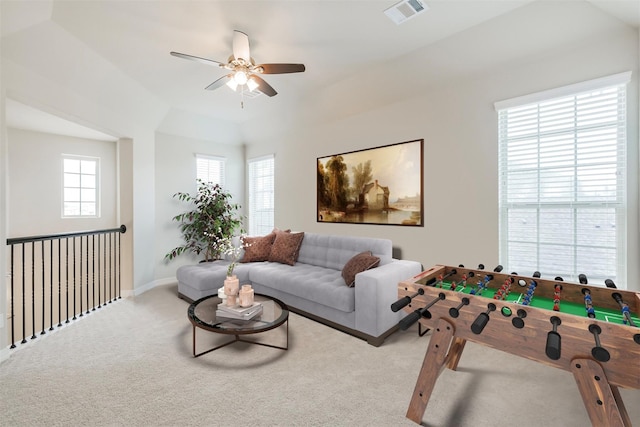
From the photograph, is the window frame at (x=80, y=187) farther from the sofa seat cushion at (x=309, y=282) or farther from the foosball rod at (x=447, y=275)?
→ the foosball rod at (x=447, y=275)

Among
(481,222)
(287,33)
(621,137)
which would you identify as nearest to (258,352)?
(481,222)

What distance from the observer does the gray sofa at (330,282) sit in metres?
2.67

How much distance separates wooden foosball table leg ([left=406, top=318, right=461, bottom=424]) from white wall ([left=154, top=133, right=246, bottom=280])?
4.59 meters

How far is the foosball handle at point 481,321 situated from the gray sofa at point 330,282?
1235 millimetres

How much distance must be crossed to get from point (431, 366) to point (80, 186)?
6.16 m

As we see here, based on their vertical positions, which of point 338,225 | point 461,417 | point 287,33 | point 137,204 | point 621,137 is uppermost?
point 287,33

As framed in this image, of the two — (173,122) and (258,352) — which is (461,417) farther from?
(173,122)

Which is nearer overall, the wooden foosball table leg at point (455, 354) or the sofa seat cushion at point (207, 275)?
the wooden foosball table leg at point (455, 354)

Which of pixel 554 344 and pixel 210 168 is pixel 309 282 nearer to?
pixel 554 344

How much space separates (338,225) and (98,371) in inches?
127

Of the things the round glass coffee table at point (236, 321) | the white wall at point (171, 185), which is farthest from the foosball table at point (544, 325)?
the white wall at point (171, 185)

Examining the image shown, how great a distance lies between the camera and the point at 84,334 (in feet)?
9.43

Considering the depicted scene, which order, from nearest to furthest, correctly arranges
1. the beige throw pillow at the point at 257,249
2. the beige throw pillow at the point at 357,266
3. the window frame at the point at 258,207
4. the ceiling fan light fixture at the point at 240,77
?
the ceiling fan light fixture at the point at 240,77
the beige throw pillow at the point at 357,266
the beige throw pillow at the point at 257,249
the window frame at the point at 258,207

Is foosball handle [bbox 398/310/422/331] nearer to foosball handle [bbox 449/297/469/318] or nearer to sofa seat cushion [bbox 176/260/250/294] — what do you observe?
foosball handle [bbox 449/297/469/318]
